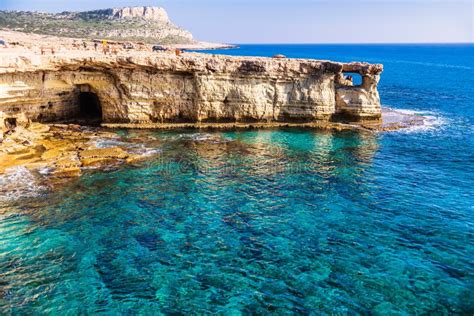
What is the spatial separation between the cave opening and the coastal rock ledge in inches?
8.6

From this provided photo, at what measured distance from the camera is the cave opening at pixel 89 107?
139 ft

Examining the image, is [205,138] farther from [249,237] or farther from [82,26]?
[82,26]

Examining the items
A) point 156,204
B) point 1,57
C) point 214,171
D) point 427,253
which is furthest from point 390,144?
point 1,57

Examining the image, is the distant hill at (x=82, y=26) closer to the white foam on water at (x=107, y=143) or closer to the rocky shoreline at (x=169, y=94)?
the rocky shoreline at (x=169, y=94)

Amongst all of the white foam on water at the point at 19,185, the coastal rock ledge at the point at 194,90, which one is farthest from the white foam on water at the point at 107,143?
the white foam on water at the point at 19,185

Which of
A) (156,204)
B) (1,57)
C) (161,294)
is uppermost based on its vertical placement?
(1,57)

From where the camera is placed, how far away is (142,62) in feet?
121

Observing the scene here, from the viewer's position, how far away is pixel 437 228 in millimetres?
20391

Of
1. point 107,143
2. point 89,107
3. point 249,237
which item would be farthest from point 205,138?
point 249,237

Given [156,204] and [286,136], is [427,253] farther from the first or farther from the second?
[286,136]

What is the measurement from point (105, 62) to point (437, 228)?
29.2 metres

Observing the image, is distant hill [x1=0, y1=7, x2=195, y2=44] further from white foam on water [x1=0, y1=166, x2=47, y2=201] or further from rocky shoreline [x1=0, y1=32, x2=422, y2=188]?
white foam on water [x1=0, y1=166, x2=47, y2=201]

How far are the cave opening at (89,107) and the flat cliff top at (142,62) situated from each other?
5140mm

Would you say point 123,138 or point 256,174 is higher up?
point 123,138
